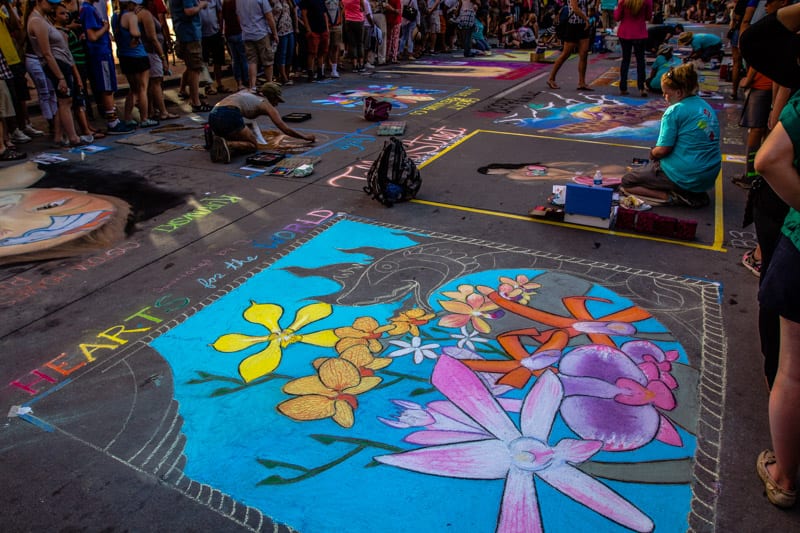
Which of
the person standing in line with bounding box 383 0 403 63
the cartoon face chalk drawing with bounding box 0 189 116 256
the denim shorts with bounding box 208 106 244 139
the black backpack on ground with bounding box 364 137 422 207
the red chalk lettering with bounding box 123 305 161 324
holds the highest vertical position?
the person standing in line with bounding box 383 0 403 63

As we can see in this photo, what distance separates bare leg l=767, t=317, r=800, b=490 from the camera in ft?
6.66

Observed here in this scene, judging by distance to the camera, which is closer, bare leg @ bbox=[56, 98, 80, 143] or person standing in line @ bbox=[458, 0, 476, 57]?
bare leg @ bbox=[56, 98, 80, 143]

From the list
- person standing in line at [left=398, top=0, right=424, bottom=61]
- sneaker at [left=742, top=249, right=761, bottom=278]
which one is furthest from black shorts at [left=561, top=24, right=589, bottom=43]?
person standing in line at [left=398, top=0, right=424, bottom=61]

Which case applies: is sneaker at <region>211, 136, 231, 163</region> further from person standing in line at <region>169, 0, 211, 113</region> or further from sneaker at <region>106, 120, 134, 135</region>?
person standing in line at <region>169, 0, 211, 113</region>

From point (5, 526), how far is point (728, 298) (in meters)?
4.21

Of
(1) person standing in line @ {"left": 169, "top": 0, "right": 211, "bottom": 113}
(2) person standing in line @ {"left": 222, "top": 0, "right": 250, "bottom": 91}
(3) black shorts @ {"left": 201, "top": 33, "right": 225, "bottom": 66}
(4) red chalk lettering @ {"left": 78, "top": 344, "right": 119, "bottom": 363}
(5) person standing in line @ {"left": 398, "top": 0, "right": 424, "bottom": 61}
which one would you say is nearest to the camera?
(4) red chalk lettering @ {"left": 78, "top": 344, "right": 119, "bottom": 363}

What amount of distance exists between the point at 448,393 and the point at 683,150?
144 inches

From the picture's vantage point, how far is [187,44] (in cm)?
948

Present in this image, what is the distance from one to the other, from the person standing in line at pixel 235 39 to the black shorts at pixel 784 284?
10.7 m

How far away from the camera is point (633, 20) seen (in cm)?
972

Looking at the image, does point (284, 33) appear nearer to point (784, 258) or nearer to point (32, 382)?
point (32, 382)

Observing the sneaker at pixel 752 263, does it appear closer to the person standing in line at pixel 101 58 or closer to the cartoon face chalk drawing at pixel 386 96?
the cartoon face chalk drawing at pixel 386 96

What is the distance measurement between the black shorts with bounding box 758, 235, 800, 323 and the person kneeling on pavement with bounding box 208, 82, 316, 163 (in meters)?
6.15

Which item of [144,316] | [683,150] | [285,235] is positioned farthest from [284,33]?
[144,316]
